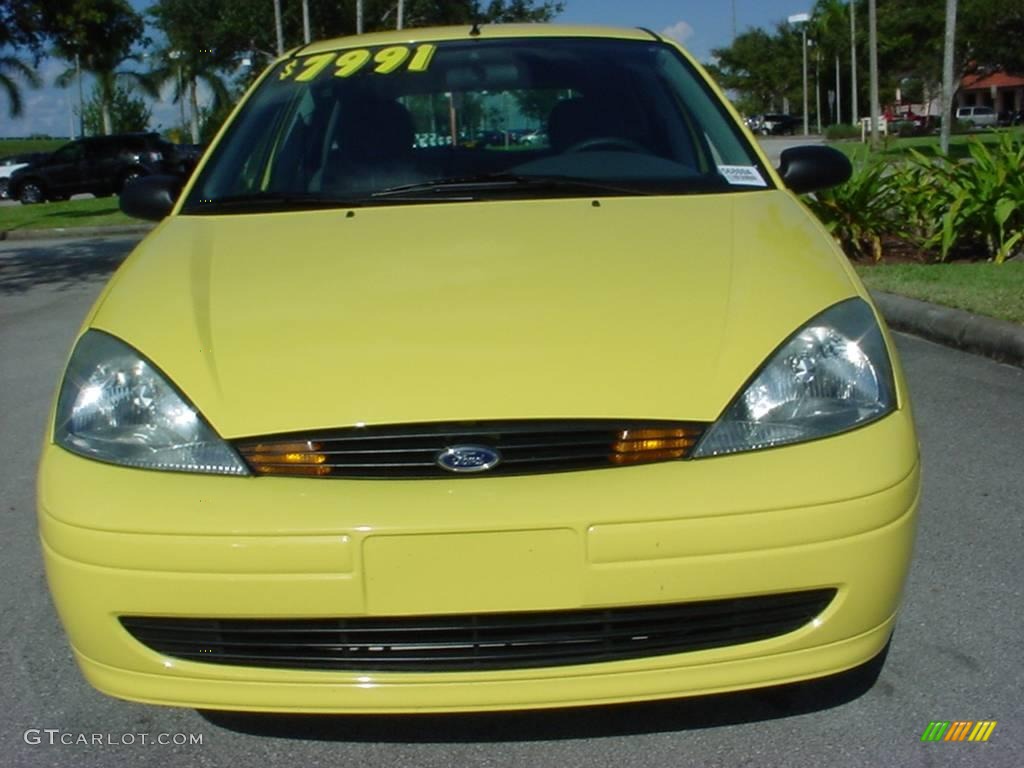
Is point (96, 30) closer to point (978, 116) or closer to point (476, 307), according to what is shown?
point (476, 307)

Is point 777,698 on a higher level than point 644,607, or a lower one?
lower

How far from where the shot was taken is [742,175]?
354cm

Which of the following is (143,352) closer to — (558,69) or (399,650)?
(399,650)

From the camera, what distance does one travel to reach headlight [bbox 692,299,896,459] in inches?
96.3

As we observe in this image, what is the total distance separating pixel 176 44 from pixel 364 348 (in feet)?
146

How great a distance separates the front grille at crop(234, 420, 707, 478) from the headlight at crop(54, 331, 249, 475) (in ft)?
0.42

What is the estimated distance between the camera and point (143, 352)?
2648 mm

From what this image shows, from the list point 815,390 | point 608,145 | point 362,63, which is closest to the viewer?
point 815,390

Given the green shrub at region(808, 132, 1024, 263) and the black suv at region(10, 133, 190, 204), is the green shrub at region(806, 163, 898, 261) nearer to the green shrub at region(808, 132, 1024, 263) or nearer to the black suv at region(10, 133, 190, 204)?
the green shrub at region(808, 132, 1024, 263)

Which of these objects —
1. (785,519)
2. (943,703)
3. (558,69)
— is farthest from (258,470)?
(558,69)

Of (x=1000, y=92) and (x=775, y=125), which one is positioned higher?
(x=1000, y=92)

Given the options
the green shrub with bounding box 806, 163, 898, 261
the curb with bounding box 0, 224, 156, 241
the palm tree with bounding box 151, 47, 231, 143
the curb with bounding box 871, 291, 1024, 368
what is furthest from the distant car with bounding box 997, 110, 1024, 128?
the curb with bounding box 871, 291, 1024, 368

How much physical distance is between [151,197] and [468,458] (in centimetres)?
188

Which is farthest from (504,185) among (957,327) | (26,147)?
(26,147)
